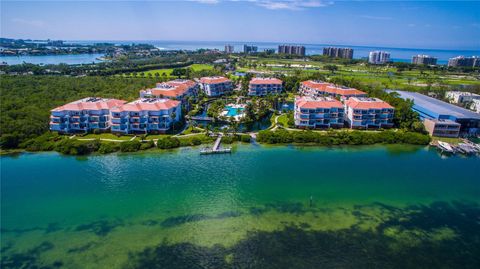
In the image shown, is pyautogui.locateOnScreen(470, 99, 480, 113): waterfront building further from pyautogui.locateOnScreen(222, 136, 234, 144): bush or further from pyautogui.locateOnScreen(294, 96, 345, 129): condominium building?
pyautogui.locateOnScreen(222, 136, 234, 144): bush

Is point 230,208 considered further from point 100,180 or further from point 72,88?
point 72,88

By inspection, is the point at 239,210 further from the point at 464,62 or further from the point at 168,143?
the point at 464,62

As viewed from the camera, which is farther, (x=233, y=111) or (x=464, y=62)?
(x=464, y=62)

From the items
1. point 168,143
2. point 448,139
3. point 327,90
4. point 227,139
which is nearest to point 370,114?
point 448,139

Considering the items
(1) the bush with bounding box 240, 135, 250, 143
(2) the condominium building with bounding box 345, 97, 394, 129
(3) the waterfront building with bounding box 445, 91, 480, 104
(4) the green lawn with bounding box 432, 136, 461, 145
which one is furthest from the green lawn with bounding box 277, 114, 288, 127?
(3) the waterfront building with bounding box 445, 91, 480, 104

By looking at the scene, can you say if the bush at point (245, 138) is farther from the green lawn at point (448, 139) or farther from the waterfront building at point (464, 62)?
the waterfront building at point (464, 62)

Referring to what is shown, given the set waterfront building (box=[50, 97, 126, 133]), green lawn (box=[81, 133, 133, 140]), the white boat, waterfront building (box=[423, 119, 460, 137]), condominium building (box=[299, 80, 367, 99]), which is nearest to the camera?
the white boat
